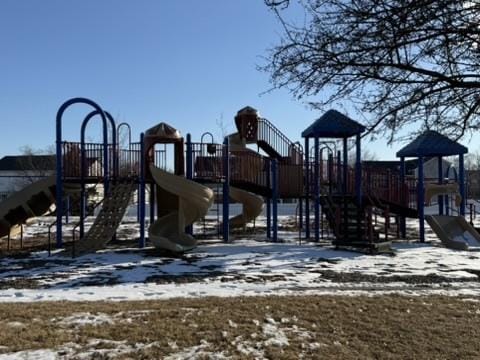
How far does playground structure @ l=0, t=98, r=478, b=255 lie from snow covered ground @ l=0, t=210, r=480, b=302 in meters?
1.03

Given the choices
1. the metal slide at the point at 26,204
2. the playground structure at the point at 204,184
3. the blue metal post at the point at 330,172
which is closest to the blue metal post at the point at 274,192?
the playground structure at the point at 204,184

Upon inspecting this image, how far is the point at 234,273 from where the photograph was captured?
460 inches

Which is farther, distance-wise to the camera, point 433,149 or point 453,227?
point 433,149

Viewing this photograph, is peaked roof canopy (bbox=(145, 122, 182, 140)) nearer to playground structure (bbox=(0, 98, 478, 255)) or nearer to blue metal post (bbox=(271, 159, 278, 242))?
playground structure (bbox=(0, 98, 478, 255))

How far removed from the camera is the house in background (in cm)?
4465

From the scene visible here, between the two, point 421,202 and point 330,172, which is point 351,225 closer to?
point 330,172

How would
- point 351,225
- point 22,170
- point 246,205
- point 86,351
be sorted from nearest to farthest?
1. point 86,351
2. point 351,225
3. point 246,205
4. point 22,170

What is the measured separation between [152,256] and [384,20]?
954 centimetres

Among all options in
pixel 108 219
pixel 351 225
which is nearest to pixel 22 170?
pixel 108 219

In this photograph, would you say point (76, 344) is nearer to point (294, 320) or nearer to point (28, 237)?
point (294, 320)

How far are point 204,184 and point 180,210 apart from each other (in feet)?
9.93

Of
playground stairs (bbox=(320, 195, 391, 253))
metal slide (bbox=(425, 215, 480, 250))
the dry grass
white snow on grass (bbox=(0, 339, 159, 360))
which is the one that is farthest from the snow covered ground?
white snow on grass (bbox=(0, 339, 159, 360))

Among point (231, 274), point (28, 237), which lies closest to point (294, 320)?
point (231, 274)

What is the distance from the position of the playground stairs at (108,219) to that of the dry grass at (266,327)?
23.2 ft
